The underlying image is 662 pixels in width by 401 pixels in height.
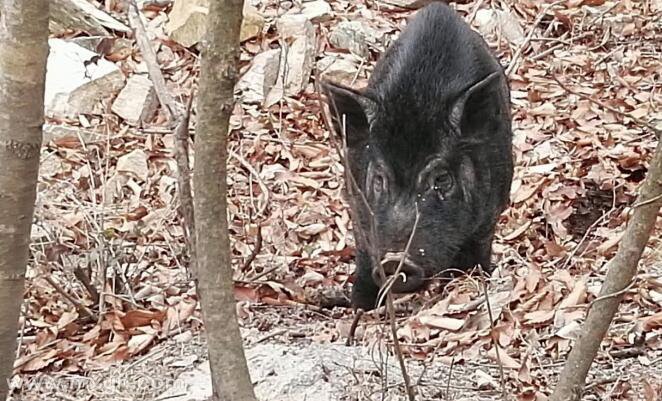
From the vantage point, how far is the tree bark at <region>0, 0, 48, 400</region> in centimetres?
283

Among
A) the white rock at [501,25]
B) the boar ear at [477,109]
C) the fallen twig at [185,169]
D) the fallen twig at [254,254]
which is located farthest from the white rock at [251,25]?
the fallen twig at [185,169]

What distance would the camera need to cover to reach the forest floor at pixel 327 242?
380 centimetres

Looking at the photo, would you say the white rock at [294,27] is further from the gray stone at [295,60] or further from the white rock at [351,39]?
the white rock at [351,39]

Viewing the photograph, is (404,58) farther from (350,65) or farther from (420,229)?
(350,65)

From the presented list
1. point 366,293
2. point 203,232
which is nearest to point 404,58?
point 366,293

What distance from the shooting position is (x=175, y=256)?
5.25 metres

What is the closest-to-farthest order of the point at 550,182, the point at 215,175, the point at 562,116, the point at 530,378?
the point at 215,175, the point at 530,378, the point at 550,182, the point at 562,116

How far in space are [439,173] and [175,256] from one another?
1.30 m

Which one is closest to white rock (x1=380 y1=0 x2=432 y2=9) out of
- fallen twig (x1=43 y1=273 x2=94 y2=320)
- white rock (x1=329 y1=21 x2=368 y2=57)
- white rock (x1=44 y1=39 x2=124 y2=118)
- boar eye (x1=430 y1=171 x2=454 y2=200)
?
white rock (x1=329 y1=21 x2=368 y2=57)

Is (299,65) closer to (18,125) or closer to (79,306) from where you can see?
(79,306)

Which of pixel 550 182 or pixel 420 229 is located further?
pixel 550 182

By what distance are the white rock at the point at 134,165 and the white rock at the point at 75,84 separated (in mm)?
757

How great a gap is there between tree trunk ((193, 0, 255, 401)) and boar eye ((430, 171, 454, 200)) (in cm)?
271

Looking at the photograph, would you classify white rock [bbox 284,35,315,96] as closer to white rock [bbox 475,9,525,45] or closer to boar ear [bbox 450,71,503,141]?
white rock [bbox 475,9,525,45]
